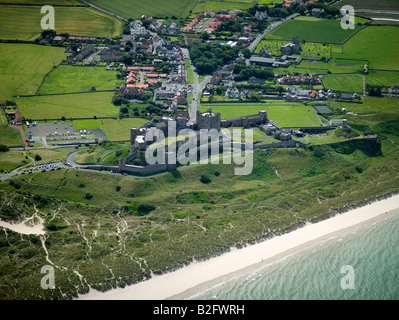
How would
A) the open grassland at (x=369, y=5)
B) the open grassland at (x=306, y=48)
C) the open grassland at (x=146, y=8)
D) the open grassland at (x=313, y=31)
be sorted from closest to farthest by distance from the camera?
the open grassland at (x=306, y=48), the open grassland at (x=313, y=31), the open grassland at (x=146, y=8), the open grassland at (x=369, y=5)

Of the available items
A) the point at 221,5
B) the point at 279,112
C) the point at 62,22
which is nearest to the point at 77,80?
the point at 62,22

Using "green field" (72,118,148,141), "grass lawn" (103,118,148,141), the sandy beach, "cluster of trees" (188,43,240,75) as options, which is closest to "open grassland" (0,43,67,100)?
"green field" (72,118,148,141)

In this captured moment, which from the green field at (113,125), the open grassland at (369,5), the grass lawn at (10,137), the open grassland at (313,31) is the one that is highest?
the open grassland at (369,5)

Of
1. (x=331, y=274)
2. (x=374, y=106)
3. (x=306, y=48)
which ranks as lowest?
(x=331, y=274)

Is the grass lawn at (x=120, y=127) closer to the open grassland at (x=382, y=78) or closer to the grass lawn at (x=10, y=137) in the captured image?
the grass lawn at (x=10, y=137)

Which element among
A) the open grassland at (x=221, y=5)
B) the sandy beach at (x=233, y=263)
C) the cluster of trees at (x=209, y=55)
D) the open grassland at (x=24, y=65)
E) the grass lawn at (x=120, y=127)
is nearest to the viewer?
the sandy beach at (x=233, y=263)

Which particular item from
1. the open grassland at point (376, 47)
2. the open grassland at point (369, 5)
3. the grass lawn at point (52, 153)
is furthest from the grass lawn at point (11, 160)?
the open grassland at point (369, 5)

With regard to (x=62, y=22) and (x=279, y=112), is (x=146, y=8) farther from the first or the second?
(x=279, y=112)
